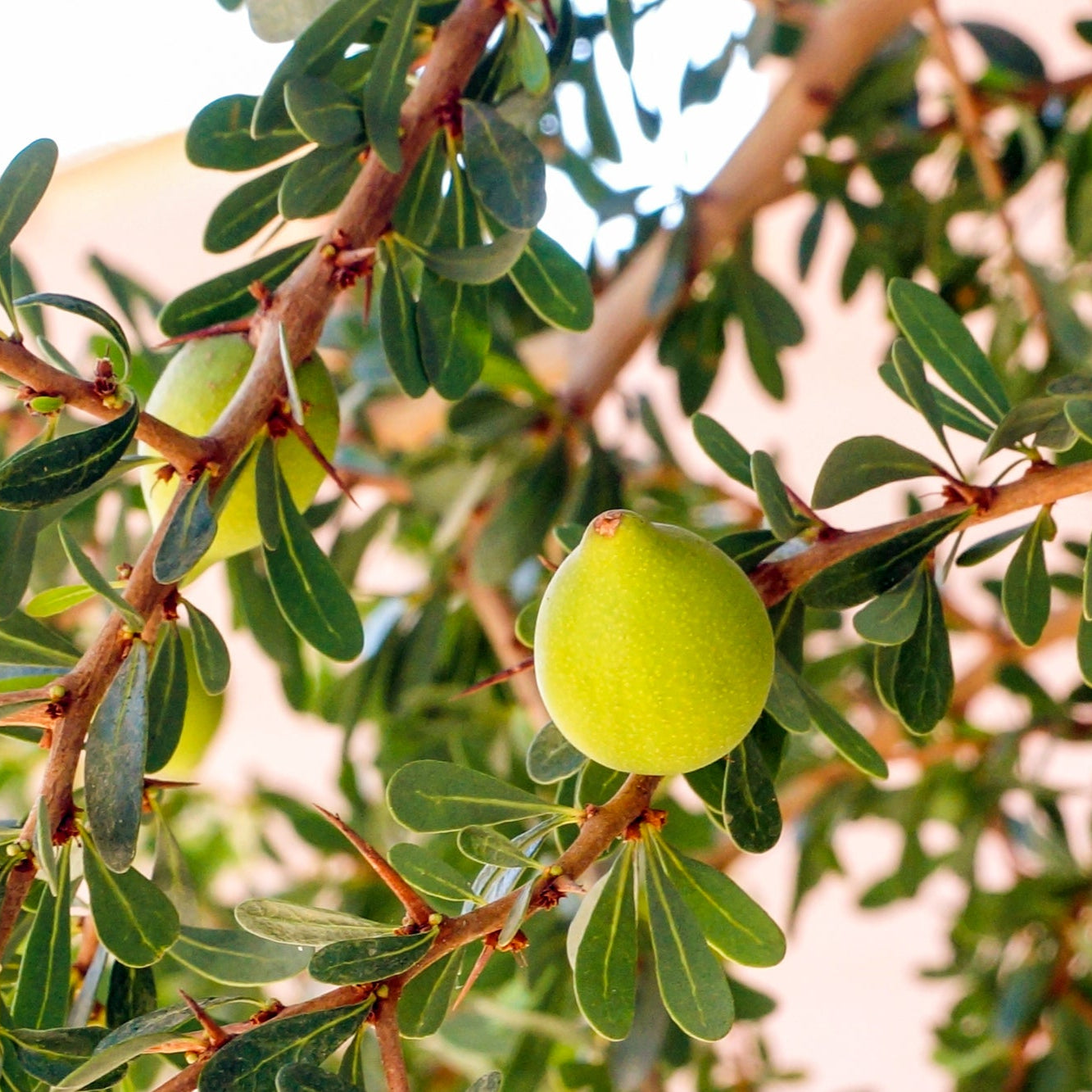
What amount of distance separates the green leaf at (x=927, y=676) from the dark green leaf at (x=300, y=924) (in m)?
0.26

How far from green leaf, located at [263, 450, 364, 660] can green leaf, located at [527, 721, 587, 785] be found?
0.10 metres

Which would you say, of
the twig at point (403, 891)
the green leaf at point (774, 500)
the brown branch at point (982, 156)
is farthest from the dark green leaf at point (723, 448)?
the brown branch at point (982, 156)

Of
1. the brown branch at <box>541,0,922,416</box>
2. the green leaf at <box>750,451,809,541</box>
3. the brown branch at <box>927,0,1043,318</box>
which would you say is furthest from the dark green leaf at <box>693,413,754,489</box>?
the brown branch at <box>927,0,1043,318</box>

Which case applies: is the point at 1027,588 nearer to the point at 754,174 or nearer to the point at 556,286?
the point at 556,286

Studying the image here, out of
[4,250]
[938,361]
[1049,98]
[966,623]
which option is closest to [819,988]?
[966,623]

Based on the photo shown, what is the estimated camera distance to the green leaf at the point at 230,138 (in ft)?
2.17

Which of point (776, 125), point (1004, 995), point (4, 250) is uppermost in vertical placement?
point (4, 250)

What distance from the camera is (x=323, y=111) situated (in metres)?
0.61

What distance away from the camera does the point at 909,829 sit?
137 centimetres

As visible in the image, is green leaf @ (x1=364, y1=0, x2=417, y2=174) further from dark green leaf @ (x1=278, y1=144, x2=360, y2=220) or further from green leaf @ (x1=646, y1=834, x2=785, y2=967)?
green leaf @ (x1=646, y1=834, x2=785, y2=967)

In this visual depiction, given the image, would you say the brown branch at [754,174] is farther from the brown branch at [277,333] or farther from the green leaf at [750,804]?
the green leaf at [750,804]

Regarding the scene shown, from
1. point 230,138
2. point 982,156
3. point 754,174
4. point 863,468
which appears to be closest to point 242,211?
point 230,138

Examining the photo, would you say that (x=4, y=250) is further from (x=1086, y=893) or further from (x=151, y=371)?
(x=1086, y=893)

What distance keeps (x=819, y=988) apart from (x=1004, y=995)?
1640mm
